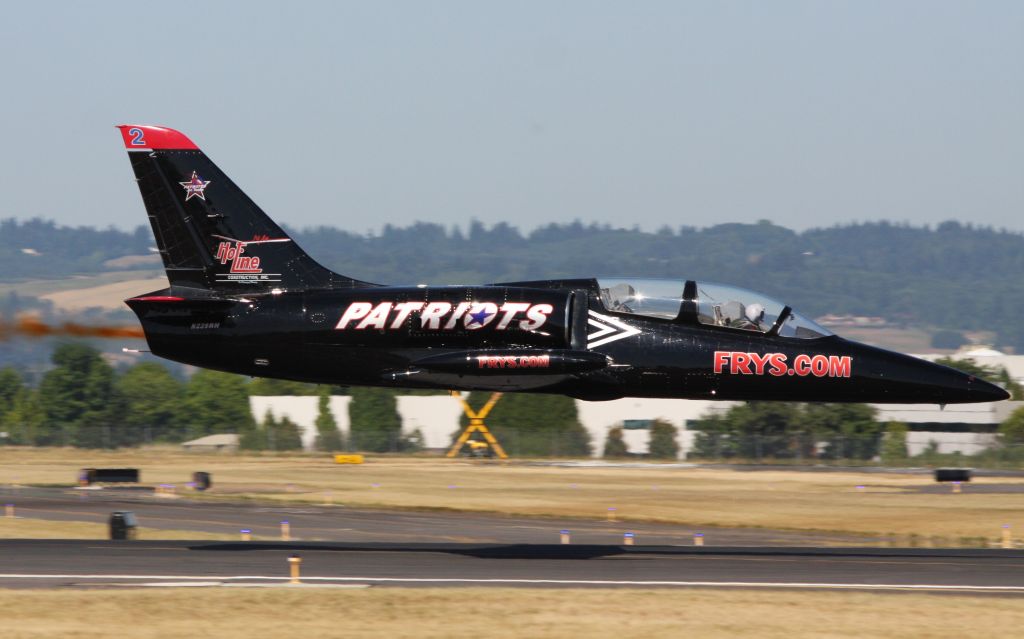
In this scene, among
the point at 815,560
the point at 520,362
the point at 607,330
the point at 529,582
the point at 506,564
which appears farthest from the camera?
the point at 815,560

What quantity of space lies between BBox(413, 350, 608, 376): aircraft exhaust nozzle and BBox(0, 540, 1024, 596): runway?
3.87 metres

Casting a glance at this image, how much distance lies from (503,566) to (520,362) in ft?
17.7

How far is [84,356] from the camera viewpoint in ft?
433

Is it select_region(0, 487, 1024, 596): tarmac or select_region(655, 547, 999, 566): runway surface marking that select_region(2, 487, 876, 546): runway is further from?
select_region(655, 547, 999, 566): runway surface marking

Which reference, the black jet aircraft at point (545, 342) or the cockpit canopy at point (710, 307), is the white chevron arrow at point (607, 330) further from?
the cockpit canopy at point (710, 307)

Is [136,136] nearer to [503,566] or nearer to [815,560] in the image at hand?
[503,566]

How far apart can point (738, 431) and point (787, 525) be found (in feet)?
247

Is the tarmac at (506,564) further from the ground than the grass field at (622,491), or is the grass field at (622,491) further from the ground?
the tarmac at (506,564)

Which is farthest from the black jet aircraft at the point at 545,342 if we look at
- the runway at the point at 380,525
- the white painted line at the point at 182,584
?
the runway at the point at 380,525

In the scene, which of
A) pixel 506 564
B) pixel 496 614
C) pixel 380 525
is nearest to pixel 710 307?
pixel 496 614

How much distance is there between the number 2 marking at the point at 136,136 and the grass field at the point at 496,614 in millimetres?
8395

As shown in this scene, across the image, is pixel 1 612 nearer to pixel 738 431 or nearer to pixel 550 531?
pixel 550 531

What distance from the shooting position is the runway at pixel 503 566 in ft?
79.8

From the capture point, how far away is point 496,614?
20766 mm
